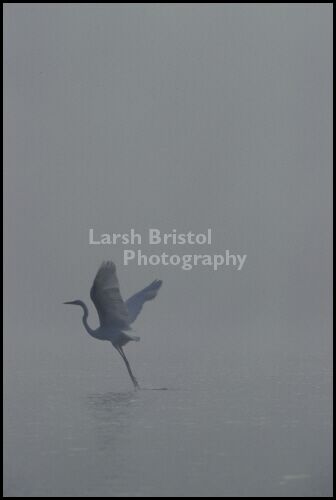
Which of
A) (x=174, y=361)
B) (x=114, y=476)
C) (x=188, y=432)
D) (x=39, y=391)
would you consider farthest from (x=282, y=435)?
(x=174, y=361)

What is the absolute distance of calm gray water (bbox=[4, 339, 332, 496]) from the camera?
1880 cm

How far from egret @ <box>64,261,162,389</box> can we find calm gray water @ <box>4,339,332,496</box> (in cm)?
190

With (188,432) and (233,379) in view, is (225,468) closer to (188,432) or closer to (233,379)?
(188,432)

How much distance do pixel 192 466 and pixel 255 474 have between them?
131 centimetres

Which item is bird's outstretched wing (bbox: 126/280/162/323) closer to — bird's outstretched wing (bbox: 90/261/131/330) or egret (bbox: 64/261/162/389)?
egret (bbox: 64/261/162/389)

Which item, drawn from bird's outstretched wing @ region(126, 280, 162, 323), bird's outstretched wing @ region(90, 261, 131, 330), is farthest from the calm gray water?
bird's outstretched wing @ region(126, 280, 162, 323)

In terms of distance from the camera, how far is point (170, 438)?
Result: 23.0 metres

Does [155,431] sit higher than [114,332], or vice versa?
[114,332]

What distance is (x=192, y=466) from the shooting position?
20.2 m

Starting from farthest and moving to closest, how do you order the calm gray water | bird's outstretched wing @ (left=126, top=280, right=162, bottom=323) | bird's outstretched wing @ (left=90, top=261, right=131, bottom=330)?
bird's outstretched wing @ (left=126, top=280, right=162, bottom=323) < bird's outstretched wing @ (left=90, top=261, right=131, bottom=330) < the calm gray water

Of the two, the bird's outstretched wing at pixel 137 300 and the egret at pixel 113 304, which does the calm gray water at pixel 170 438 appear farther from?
the bird's outstretched wing at pixel 137 300

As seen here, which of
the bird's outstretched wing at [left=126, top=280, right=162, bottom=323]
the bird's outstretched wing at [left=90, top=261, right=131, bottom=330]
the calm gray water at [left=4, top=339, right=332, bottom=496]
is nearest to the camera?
the calm gray water at [left=4, top=339, right=332, bottom=496]

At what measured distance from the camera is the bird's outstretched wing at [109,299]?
28266 millimetres

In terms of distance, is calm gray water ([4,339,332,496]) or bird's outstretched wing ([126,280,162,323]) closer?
calm gray water ([4,339,332,496])
